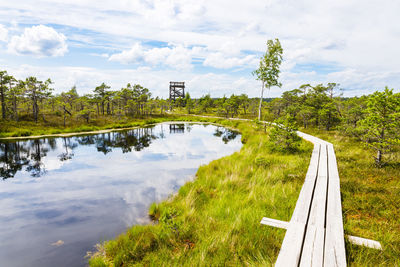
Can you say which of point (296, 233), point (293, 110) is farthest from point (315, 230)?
point (293, 110)

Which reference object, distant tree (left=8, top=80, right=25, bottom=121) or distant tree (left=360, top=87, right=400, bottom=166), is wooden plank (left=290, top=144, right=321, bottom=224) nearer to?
distant tree (left=360, top=87, right=400, bottom=166)

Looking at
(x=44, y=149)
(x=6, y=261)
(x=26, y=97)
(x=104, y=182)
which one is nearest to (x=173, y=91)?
(x=26, y=97)

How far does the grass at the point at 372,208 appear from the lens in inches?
151

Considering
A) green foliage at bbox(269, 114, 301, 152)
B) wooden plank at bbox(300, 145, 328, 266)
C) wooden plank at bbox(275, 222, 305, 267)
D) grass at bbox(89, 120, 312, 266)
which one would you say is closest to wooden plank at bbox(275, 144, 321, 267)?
wooden plank at bbox(275, 222, 305, 267)

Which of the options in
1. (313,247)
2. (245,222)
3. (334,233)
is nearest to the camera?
(313,247)

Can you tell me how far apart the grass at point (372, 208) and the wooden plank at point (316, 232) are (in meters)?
0.61

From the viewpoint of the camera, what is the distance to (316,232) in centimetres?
413

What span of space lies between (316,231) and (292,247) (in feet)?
3.01

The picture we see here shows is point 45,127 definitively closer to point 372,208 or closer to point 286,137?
point 286,137

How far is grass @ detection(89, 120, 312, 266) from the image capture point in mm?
4242

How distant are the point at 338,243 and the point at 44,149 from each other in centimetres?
2363

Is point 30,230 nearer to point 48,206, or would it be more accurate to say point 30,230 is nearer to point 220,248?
point 48,206

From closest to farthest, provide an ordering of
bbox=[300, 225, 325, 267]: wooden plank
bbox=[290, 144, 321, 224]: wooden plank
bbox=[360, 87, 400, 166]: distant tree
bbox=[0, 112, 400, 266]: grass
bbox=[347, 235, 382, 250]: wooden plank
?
bbox=[300, 225, 325, 267]: wooden plank, bbox=[347, 235, 382, 250]: wooden plank, bbox=[0, 112, 400, 266]: grass, bbox=[290, 144, 321, 224]: wooden plank, bbox=[360, 87, 400, 166]: distant tree

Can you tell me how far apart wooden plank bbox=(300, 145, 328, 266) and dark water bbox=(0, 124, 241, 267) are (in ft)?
17.8
